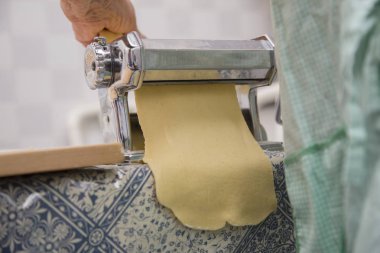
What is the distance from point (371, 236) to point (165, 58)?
273 millimetres

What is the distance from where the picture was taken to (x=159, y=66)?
1.54ft

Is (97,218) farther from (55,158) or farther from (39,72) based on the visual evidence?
(39,72)

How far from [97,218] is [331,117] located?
218 mm

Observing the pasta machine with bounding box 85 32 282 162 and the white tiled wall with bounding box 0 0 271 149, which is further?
the white tiled wall with bounding box 0 0 271 149

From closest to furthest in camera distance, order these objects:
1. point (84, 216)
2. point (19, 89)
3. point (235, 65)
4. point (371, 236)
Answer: point (371, 236) → point (84, 216) → point (235, 65) → point (19, 89)

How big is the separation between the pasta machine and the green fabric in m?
0.12

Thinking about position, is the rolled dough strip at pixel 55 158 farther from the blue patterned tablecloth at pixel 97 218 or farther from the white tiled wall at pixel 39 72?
the white tiled wall at pixel 39 72

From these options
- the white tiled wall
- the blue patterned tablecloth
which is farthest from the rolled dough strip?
the white tiled wall

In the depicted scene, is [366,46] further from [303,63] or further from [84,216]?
[84,216]

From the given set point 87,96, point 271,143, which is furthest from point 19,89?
point 271,143

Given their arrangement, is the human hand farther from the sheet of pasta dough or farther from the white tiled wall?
the white tiled wall

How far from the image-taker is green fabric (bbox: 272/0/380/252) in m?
0.29

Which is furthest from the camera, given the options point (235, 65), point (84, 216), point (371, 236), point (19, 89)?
point (19, 89)

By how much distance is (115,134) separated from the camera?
1.76 ft
